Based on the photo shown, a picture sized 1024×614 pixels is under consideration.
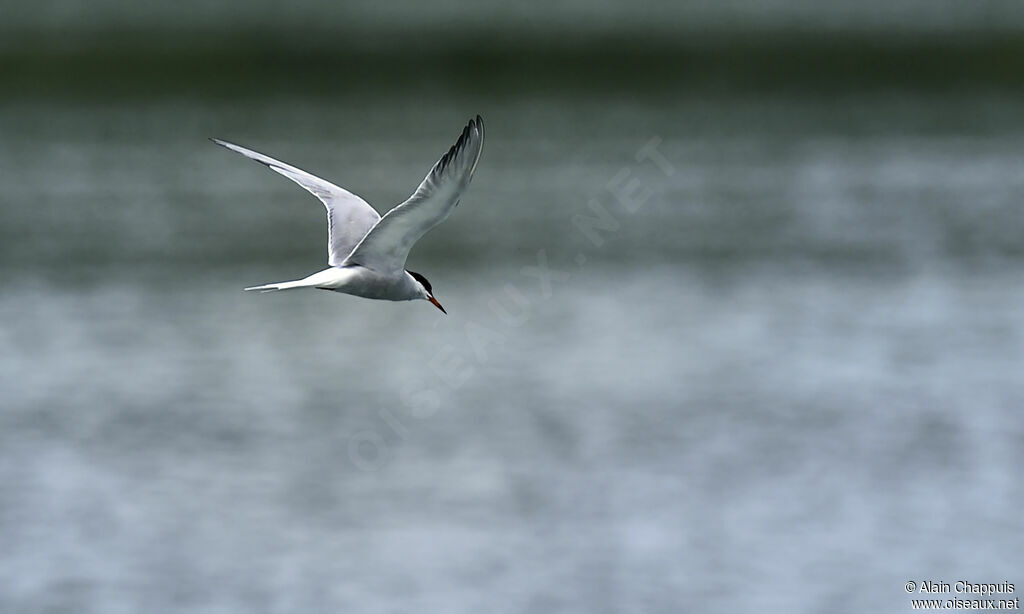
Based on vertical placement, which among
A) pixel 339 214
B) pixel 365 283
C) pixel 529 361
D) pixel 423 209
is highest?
pixel 529 361

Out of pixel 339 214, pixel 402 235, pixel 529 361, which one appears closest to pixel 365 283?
pixel 402 235

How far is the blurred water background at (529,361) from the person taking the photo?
20766 mm

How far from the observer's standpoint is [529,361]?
28.9 meters

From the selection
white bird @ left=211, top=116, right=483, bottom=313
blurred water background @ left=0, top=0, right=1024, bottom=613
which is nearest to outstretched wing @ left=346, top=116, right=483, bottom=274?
white bird @ left=211, top=116, right=483, bottom=313

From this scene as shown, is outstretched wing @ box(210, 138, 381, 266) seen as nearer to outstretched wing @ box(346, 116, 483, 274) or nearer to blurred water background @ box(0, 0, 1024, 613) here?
outstretched wing @ box(346, 116, 483, 274)

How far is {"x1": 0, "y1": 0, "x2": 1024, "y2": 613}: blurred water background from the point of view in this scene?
Answer: 20.8 meters

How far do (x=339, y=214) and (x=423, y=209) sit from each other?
4.34ft

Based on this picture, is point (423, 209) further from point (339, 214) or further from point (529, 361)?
point (529, 361)

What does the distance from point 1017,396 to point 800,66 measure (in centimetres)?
3929

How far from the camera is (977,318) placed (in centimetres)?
2981

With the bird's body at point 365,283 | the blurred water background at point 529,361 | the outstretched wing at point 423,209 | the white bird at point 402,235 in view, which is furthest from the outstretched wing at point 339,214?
the blurred water background at point 529,361

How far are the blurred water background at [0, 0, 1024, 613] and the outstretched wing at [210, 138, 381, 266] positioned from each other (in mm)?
10334

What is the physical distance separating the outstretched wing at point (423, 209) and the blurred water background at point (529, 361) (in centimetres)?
1143

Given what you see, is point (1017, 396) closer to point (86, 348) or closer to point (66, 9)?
point (86, 348)
